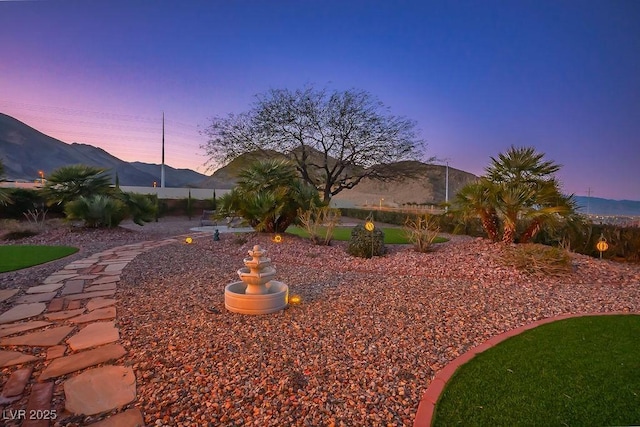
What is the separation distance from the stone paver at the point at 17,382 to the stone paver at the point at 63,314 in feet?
3.94

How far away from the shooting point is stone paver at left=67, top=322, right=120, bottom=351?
287cm

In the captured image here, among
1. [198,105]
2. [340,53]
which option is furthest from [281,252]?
[198,105]

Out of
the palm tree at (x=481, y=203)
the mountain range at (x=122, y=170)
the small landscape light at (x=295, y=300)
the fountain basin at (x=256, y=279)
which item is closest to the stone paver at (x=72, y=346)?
the fountain basin at (x=256, y=279)

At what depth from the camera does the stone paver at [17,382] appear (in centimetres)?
216

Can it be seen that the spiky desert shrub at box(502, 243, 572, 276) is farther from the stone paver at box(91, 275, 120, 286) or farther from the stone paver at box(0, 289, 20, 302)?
the stone paver at box(0, 289, 20, 302)

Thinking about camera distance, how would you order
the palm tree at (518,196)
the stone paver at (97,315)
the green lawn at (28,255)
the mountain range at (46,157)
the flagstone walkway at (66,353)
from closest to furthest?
the flagstone walkway at (66,353) → the stone paver at (97,315) → the green lawn at (28,255) → the palm tree at (518,196) → the mountain range at (46,157)

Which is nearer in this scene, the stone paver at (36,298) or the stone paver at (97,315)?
the stone paver at (97,315)

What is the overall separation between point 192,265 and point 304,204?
3608mm

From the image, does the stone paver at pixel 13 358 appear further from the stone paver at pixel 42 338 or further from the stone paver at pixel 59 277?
Answer: the stone paver at pixel 59 277

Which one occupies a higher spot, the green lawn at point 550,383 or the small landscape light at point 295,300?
the green lawn at point 550,383

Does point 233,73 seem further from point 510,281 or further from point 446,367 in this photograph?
point 446,367

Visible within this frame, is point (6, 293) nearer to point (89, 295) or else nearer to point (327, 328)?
point (89, 295)

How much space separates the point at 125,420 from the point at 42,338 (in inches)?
70.5

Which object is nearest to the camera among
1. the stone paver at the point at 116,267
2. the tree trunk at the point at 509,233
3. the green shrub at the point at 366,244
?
the stone paver at the point at 116,267
